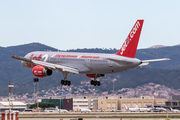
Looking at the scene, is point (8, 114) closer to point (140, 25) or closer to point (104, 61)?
point (104, 61)

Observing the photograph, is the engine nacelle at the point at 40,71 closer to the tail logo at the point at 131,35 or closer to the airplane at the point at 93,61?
the airplane at the point at 93,61

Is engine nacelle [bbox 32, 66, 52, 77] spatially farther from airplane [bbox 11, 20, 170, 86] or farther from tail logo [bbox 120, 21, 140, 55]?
tail logo [bbox 120, 21, 140, 55]

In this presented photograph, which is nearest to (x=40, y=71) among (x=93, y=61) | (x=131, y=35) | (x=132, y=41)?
(x=93, y=61)

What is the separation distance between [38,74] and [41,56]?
220 inches

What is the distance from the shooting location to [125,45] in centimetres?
8094

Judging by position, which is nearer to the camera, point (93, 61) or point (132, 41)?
point (132, 41)

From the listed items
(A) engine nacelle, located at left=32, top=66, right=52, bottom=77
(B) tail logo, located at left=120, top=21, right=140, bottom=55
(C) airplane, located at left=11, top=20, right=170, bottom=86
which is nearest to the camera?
(C) airplane, located at left=11, top=20, right=170, bottom=86

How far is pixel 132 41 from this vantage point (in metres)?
80.8

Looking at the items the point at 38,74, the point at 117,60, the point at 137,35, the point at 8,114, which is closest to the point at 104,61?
the point at 117,60

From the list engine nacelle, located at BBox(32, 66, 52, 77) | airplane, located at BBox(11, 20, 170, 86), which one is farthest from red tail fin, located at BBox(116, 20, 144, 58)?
engine nacelle, located at BBox(32, 66, 52, 77)

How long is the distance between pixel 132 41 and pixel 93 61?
863 cm

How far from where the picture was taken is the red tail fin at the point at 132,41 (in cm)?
8012

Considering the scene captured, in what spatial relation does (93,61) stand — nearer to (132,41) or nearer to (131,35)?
(132,41)

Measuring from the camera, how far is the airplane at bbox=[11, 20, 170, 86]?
260ft
